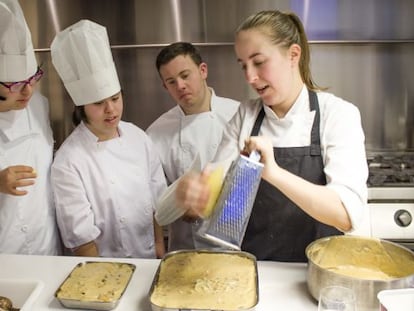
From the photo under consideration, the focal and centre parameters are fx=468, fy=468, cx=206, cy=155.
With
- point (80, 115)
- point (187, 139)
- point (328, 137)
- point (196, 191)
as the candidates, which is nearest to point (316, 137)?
point (328, 137)

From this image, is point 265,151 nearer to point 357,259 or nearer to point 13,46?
point 357,259

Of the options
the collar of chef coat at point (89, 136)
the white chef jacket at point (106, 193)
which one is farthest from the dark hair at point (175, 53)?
the collar of chef coat at point (89, 136)

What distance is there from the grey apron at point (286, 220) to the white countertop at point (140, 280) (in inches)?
5.6

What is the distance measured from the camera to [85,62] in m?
1.56

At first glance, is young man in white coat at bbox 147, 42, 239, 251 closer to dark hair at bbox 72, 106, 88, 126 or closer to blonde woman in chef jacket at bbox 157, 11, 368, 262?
dark hair at bbox 72, 106, 88, 126

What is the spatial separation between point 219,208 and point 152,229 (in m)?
0.84

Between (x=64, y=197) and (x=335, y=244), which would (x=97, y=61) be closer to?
(x=64, y=197)

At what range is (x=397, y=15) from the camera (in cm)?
235

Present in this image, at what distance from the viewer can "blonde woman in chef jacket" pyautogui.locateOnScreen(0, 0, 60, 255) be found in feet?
4.89

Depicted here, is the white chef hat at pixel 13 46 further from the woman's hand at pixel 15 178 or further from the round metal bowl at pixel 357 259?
the round metal bowl at pixel 357 259

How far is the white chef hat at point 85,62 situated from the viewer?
5.05ft

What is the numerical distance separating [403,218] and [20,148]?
60.2 inches

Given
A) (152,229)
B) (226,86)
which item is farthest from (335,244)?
(226,86)

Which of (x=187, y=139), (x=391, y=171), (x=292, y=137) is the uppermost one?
(x=292, y=137)
